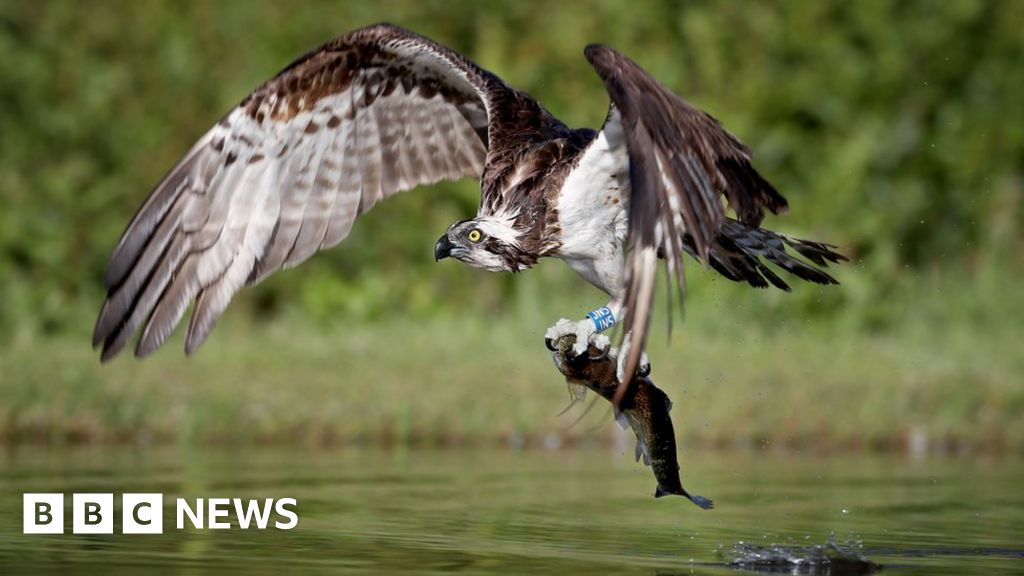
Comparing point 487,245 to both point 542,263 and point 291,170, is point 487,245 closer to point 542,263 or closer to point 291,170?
point 291,170

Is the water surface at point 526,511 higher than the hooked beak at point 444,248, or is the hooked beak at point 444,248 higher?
the hooked beak at point 444,248

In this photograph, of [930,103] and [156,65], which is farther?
[156,65]

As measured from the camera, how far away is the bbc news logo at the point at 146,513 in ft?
23.5

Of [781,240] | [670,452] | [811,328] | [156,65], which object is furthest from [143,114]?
[670,452]

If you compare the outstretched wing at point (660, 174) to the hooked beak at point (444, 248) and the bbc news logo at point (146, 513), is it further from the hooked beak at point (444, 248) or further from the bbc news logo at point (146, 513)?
the bbc news logo at point (146, 513)

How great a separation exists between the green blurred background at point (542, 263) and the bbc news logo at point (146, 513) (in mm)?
2609

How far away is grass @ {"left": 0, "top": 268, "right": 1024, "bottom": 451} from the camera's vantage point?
10398mm

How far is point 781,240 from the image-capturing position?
7547 mm

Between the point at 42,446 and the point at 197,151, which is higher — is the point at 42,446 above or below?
below

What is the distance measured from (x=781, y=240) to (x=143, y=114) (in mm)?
8104

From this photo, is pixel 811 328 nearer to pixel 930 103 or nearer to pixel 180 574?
pixel 930 103

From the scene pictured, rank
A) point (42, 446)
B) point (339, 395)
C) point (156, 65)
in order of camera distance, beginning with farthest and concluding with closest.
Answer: point (156, 65), point (339, 395), point (42, 446)

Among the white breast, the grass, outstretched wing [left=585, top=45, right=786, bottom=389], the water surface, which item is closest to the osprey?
the white breast

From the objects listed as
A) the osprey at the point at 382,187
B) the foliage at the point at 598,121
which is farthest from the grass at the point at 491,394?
the osprey at the point at 382,187
